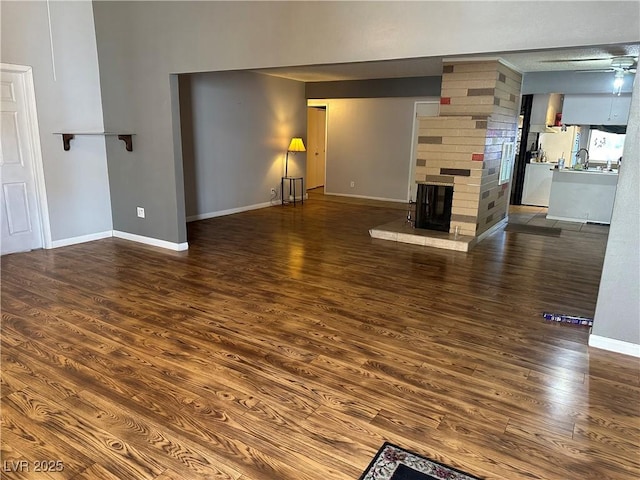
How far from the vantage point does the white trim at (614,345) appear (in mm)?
2941

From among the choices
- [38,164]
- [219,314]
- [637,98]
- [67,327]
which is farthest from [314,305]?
[38,164]

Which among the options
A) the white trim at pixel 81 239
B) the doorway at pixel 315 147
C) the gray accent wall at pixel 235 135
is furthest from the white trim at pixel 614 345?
the doorway at pixel 315 147

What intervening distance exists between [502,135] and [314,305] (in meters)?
4.08

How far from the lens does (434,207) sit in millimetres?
6066

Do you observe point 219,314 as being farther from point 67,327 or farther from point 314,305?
point 67,327

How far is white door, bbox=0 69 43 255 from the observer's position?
4.68 metres

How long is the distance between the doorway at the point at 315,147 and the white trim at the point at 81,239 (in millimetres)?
5856

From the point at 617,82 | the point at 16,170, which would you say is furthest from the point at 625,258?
the point at 16,170

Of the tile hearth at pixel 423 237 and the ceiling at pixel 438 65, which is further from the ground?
the ceiling at pixel 438 65

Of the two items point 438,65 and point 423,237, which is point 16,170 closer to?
point 423,237

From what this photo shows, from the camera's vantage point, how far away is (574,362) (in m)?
2.85

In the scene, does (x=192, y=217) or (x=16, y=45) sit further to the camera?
(x=192, y=217)

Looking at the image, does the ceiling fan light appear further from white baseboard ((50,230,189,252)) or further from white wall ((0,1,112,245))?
white wall ((0,1,112,245))

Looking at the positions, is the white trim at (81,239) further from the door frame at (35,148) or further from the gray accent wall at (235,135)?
the gray accent wall at (235,135)
